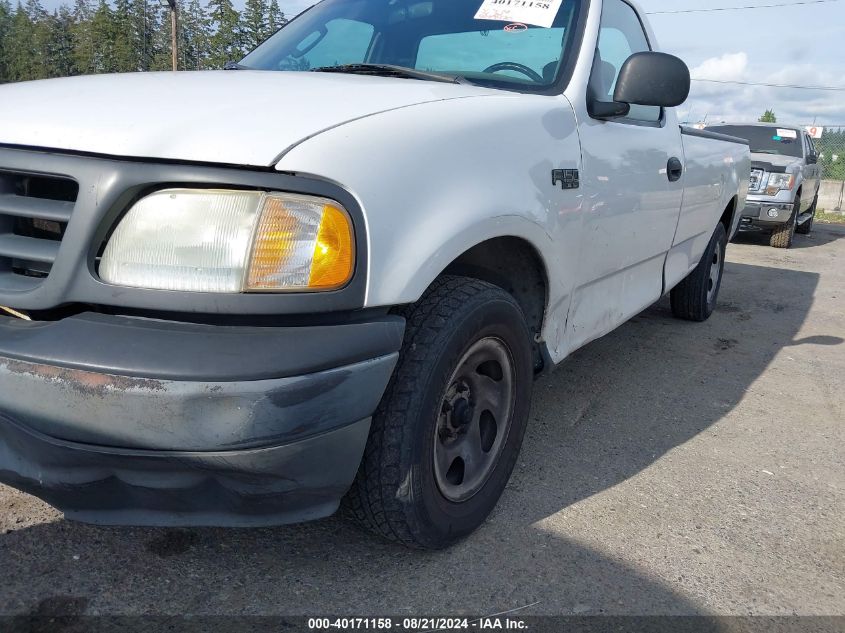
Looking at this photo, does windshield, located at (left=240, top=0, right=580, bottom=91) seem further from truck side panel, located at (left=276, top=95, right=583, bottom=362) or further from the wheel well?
the wheel well

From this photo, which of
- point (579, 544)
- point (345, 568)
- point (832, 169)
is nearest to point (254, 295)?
point (345, 568)

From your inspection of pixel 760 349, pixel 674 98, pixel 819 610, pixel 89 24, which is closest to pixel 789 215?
pixel 760 349

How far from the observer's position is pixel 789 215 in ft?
32.2

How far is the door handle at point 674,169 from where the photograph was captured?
132 inches

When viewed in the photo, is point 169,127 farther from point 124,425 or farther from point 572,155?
point 572,155

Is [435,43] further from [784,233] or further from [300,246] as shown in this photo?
[784,233]

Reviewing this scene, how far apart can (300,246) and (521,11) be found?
1.66 m

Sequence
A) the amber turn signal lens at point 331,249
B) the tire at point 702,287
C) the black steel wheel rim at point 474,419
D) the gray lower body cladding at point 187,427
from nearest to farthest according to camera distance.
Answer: the gray lower body cladding at point 187,427
the amber turn signal lens at point 331,249
the black steel wheel rim at point 474,419
the tire at point 702,287

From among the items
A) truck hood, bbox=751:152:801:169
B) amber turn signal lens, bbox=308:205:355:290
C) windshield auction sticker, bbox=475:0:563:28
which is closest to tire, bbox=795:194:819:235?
truck hood, bbox=751:152:801:169

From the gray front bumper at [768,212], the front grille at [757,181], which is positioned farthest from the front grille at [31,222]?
the front grille at [757,181]

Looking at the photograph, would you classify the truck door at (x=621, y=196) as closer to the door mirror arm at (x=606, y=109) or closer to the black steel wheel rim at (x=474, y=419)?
the door mirror arm at (x=606, y=109)

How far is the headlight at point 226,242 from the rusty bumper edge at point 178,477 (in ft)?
1.17

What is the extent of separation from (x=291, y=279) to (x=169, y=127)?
0.43 meters

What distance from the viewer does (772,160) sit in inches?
406
